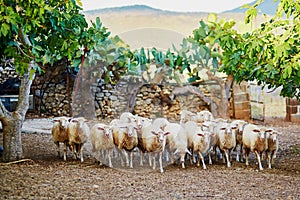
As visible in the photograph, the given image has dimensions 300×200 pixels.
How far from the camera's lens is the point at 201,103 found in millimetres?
3410

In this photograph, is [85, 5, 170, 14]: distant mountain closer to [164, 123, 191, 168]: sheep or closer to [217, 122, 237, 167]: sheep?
[164, 123, 191, 168]: sheep

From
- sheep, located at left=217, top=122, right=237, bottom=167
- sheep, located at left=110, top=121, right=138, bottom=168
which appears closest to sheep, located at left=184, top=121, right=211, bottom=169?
sheep, located at left=217, top=122, right=237, bottom=167

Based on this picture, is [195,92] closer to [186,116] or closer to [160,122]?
[186,116]

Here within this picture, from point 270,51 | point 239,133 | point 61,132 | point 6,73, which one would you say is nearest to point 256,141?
point 239,133

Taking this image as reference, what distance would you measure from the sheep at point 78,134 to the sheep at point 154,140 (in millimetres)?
480

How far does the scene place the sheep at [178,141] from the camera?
3.29 m

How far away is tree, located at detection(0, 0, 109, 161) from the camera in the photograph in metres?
2.47

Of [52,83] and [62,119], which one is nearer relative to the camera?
[62,119]

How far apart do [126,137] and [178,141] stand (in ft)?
1.24

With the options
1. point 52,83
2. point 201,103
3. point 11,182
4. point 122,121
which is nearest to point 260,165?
point 201,103

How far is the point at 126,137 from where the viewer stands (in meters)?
3.24

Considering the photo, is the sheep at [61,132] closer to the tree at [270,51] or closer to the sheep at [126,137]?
the sheep at [126,137]

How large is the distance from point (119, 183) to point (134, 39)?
1.00 m

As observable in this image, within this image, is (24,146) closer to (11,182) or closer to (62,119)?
(62,119)
